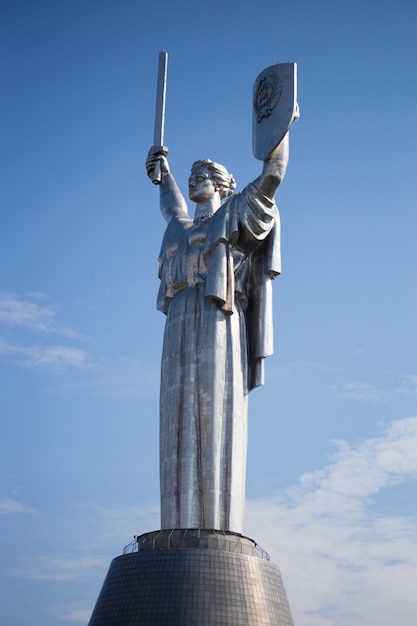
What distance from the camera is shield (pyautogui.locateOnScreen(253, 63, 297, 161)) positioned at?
13312 millimetres

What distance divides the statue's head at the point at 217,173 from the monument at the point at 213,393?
0.07ft

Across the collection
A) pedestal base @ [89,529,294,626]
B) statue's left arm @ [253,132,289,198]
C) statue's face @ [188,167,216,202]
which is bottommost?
pedestal base @ [89,529,294,626]

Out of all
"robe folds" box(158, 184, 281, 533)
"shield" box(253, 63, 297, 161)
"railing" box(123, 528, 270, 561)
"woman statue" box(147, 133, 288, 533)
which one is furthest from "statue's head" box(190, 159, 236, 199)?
"railing" box(123, 528, 270, 561)

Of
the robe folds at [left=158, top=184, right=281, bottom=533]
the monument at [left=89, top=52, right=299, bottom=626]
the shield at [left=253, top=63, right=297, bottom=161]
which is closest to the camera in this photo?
the monument at [left=89, top=52, right=299, bottom=626]

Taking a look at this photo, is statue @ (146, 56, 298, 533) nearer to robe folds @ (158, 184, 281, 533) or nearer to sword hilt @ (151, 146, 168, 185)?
robe folds @ (158, 184, 281, 533)

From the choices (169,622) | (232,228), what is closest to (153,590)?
(169,622)

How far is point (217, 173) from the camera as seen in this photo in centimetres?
1502

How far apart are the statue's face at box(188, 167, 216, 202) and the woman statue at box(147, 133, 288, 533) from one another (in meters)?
0.02

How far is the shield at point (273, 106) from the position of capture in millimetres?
13312

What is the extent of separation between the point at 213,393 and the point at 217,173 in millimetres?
4206

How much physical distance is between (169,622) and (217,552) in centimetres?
123

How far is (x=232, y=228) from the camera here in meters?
13.8

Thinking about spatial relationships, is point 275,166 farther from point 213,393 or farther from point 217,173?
point 213,393

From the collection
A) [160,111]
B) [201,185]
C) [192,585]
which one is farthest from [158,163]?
[192,585]
